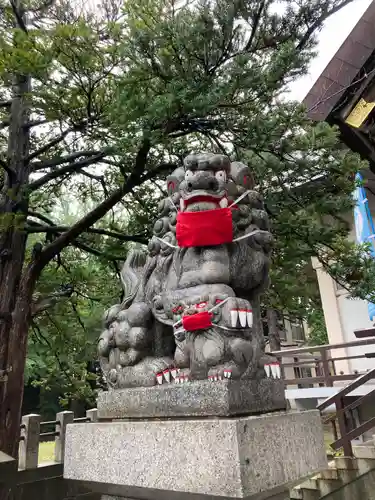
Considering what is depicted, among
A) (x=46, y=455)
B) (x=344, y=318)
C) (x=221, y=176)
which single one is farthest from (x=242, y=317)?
(x=46, y=455)

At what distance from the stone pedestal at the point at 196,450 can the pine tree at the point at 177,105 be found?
7.26 ft

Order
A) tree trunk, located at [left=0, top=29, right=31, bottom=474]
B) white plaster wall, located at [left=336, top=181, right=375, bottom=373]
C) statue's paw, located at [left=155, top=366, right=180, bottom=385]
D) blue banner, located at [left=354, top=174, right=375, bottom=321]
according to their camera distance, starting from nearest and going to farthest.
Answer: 1. statue's paw, located at [left=155, top=366, right=180, bottom=385]
2. tree trunk, located at [left=0, top=29, right=31, bottom=474]
3. blue banner, located at [left=354, top=174, right=375, bottom=321]
4. white plaster wall, located at [left=336, top=181, right=375, bottom=373]

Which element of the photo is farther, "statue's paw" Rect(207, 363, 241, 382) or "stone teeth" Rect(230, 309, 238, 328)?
"stone teeth" Rect(230, 309, 238, 328)

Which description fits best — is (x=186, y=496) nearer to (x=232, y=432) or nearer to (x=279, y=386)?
(x=232, y=432)

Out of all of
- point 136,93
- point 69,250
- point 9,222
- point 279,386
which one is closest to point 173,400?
point 279,386

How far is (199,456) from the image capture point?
6.11ft

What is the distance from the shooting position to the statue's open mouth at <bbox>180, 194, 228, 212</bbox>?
2.53m

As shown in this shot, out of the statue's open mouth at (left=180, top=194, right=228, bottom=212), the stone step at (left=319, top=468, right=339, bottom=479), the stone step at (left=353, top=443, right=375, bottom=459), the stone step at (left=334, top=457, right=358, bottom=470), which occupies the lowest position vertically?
the stone step at (left=319, top=468, right=339, bottom=479)

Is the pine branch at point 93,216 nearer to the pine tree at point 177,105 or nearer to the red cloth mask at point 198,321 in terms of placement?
the pine tree at point 177,105

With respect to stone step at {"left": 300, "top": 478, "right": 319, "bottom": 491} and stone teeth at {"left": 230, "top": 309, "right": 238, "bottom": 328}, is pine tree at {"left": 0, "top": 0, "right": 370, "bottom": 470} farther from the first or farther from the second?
stone step at {"left": 300, "top": 478, "right": 319, "bottom": 491}

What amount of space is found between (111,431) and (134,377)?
31 cm

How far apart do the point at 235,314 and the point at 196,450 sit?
0.67m

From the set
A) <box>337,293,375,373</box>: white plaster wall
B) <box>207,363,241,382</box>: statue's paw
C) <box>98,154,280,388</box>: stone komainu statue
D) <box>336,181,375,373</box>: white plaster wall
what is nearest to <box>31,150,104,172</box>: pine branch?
<box>98,154,280,388</box>: stone komainu statue

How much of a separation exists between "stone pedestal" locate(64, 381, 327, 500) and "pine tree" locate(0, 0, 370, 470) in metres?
2.21
